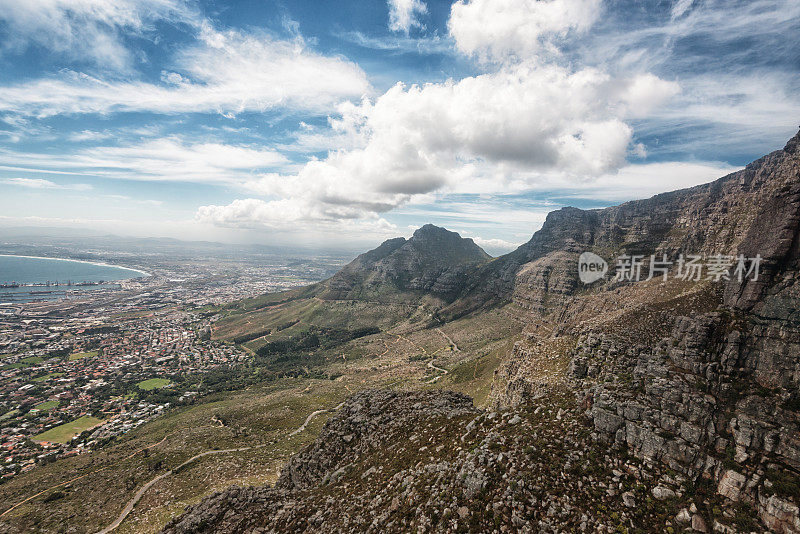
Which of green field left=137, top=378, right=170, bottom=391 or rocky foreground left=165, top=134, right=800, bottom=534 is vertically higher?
rocky foreground left=165, top=134, right=800, bottom=534

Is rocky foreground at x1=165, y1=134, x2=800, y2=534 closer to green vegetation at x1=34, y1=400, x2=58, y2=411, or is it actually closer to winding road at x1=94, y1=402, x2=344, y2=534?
winding road at x1=94, y1=402, x2=344, y2=534

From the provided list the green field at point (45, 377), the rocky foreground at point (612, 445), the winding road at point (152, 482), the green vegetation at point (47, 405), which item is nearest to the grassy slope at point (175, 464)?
the winding road at point (152, 482)

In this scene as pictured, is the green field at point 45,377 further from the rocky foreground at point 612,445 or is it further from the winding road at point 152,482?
the rocky foreground at point 612,445

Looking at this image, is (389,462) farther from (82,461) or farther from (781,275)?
(82,461)

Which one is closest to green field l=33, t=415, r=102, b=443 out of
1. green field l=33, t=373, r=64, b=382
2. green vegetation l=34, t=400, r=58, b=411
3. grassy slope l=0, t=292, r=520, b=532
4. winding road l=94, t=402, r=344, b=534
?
green vegetation l=34, t=400, r=58, b=411

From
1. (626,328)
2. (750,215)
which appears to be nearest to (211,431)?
(626,328)

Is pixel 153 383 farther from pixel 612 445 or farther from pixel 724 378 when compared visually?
pixel 724 378
